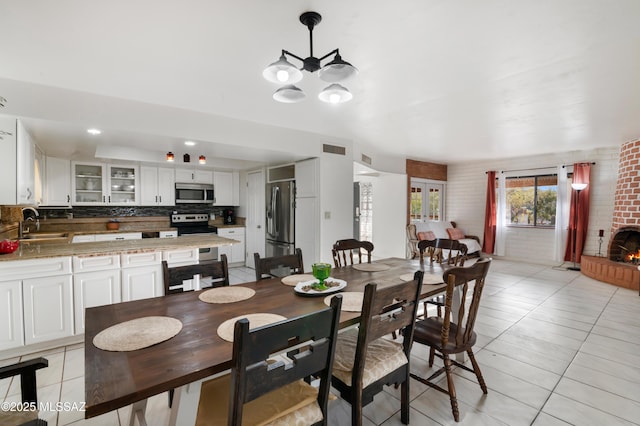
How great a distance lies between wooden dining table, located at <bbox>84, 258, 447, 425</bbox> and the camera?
915 millimetres

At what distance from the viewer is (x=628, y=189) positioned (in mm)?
5020

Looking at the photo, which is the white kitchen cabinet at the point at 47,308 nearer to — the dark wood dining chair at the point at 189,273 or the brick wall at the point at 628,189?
the dark wood dining chair at the point at 189,273

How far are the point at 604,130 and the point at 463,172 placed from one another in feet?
11.2

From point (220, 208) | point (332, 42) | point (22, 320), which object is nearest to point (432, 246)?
point (332, 42)

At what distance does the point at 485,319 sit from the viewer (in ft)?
11.4

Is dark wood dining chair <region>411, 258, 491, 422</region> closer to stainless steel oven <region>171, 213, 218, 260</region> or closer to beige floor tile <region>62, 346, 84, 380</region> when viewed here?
beige floor tile <region>62, 346, 84, 380</region>

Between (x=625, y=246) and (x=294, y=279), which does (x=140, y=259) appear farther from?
(x=625, y=246)

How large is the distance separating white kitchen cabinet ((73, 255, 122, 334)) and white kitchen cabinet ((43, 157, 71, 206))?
2803 mm

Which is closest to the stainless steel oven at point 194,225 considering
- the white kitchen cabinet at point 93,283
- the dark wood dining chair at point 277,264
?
the white kitchen cabinet at point 93,283

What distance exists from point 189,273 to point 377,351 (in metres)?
1.33

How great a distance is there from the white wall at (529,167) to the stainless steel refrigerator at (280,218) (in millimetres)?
5103

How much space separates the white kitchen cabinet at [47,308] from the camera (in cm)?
259

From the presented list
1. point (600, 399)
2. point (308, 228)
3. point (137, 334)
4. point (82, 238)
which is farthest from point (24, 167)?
point (600, 399)

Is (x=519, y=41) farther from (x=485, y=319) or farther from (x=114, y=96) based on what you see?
(x=114, y=96)
